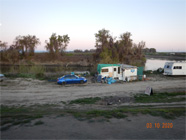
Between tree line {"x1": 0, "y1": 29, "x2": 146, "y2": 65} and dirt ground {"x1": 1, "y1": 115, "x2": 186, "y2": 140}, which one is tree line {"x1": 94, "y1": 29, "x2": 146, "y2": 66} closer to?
tree line {"x1": 0, "y1": 29, "x2": 146, "y2": 65}

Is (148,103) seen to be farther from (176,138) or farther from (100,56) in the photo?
(100,56)

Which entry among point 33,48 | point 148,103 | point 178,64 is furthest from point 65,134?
point 33,48

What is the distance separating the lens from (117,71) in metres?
22.4

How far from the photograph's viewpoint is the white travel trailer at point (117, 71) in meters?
21.7

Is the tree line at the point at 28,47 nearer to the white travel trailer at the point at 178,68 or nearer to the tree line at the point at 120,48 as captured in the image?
the tree line at the point at 120,48

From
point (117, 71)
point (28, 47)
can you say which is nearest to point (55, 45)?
point (28, 47)

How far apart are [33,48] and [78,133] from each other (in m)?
62.7

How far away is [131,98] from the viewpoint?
1289 cm

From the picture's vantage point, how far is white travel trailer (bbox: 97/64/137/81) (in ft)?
71.2
